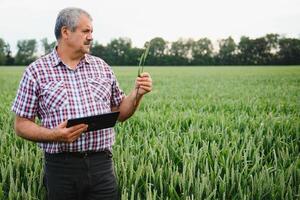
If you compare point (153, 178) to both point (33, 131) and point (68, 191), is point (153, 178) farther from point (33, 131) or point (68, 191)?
point (33, 131)

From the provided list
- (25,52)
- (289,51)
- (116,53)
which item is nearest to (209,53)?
(289,51)

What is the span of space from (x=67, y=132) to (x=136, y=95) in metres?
0.67

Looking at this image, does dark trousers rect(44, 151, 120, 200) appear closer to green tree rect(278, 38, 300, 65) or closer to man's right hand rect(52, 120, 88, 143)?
man's right hand rect(52, 120, 88, 143)

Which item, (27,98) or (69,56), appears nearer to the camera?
(27,98)

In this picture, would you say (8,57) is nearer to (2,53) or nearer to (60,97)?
(2,53)

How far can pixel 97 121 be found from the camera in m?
2.42

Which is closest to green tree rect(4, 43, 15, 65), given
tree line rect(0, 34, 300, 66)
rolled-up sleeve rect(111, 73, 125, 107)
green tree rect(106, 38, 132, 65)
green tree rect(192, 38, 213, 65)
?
tree line rect(0, 34, 300, 66)

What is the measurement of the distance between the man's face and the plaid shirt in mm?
121

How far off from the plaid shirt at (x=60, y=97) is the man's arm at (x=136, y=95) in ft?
0.82

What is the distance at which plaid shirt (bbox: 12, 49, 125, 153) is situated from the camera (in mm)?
2598

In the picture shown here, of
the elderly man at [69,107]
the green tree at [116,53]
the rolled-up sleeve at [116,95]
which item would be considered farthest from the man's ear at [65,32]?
the green tree at [116,53]

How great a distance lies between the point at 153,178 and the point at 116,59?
6970 centimetres

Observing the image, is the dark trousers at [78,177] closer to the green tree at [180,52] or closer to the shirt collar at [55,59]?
the shirt collar at [55,59]

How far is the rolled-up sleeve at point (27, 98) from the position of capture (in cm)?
259
